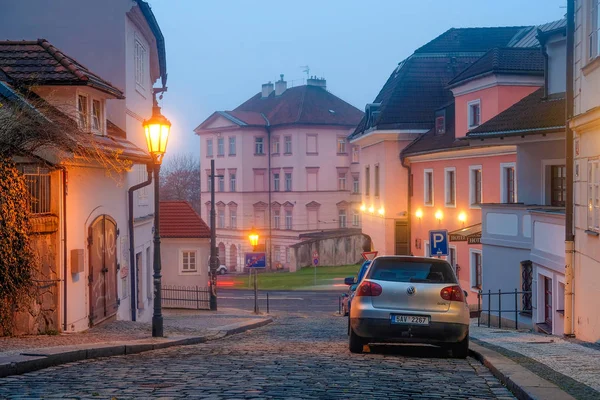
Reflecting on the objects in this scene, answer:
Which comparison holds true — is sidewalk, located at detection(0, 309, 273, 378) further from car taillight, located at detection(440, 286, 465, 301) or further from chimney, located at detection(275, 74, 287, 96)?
chimney, located at detection(275, 74, 287, 96)

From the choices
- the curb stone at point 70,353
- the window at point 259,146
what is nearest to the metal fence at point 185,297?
the curb stone at point 70,353

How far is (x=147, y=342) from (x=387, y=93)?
34.8 meters

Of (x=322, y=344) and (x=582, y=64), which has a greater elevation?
(x=582, y=64)

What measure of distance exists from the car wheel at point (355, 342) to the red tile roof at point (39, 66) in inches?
297

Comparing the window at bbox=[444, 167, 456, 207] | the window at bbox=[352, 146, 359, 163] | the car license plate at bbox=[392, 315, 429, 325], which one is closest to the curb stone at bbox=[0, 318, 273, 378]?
the car license plate at bbox=[392, 315, 429, 325]

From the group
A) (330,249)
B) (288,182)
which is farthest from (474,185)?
(288,182)

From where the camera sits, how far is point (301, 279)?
6388 centimetres

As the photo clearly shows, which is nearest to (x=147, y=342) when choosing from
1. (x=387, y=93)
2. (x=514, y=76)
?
(x=514, y=76)

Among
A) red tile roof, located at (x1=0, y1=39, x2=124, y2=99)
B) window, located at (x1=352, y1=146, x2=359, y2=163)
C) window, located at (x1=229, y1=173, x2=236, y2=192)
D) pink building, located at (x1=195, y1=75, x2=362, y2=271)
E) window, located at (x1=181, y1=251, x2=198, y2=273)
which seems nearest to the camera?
A: red tile roof, located at (x1=0, y1=39, x2=124, y2=99)

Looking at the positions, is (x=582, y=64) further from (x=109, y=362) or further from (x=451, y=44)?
(x=451, y=44)

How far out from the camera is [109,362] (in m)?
11.8

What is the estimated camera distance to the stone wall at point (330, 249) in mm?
72562

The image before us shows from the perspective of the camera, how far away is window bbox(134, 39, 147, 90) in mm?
26103

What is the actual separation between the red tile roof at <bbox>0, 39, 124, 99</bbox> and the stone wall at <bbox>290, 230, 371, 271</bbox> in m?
54.6
